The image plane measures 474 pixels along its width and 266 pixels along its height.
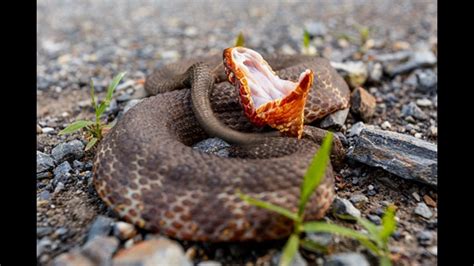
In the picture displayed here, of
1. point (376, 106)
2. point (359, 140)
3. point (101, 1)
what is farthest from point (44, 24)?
point (359, 140)

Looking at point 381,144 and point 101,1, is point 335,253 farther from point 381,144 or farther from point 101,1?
point 101,1

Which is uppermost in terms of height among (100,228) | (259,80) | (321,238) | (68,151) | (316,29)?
(259,80)

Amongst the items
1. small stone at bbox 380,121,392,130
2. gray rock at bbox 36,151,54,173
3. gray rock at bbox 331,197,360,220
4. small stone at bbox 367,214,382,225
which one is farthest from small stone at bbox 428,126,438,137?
gray rock at bbox 36,151,54,173

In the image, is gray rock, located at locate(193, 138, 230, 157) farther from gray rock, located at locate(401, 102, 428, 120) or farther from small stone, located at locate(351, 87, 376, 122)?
gray rock, located at locate(401, 102, 428, 120)

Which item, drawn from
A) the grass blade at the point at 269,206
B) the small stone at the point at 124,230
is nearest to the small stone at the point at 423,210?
the grass blade at the point at 269,206

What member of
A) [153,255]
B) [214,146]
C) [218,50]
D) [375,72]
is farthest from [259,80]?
[218,50]

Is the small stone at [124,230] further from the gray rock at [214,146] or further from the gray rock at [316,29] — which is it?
the gray rock at [316,29]

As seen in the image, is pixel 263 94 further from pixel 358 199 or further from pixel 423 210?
pixel 423 210
